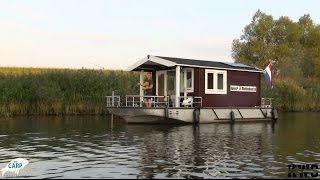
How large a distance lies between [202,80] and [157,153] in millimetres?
12524

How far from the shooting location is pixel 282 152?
45.8ft

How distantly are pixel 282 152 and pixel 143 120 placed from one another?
11656 millimetres

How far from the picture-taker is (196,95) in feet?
84.3

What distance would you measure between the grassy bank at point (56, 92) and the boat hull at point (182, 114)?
890 cm

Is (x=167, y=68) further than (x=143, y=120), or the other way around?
(x=167, y=68)

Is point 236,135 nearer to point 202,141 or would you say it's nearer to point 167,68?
point 202,141

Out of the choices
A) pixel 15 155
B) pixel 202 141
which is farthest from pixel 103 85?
pixel 15 155

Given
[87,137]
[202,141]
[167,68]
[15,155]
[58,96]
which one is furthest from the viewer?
[58,96]

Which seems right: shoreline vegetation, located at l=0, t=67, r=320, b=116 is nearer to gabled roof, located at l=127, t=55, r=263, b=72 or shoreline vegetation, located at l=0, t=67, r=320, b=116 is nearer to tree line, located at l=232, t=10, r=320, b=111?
gabled roof, located at l=127, t=55, r=263, b=72

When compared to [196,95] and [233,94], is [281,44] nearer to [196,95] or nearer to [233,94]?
[233,94]

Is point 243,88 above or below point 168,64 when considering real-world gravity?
below

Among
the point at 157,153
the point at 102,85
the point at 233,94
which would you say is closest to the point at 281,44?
the point at 102,85

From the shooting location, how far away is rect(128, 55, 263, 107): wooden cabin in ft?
82.3

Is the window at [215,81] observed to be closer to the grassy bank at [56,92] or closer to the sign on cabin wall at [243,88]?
the sign on cabin wall at [243,88]
